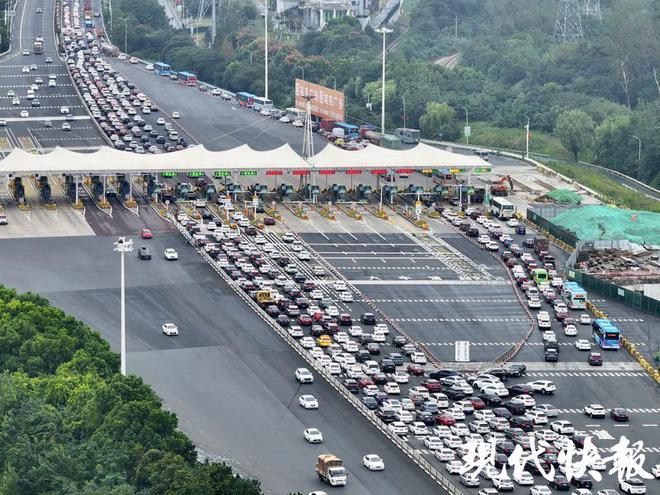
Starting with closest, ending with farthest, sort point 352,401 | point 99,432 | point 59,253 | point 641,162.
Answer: point 99,432 → point 352,401 → point 59,253 → point 641,162

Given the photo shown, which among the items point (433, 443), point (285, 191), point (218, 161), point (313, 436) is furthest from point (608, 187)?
point (313, 436)

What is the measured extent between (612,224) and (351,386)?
4525 centimetres

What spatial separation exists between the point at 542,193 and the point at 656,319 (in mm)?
42820

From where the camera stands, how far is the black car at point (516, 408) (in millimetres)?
114062

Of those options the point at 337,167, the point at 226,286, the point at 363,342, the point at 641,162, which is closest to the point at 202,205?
the point at 337,167

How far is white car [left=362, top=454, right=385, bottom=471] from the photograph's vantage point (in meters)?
101

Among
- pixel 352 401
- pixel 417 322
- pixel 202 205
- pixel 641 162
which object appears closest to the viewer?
pixel 352 401

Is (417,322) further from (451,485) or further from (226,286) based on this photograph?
(451,485)

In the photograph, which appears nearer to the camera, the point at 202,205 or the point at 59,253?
the point at 59,253

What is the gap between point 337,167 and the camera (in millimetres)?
170625

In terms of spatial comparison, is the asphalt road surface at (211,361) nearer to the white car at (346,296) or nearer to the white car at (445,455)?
the white car at (445,455)

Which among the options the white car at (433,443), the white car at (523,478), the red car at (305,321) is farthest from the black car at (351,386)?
the white car at (523,478)

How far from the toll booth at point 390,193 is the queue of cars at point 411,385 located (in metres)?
26.0

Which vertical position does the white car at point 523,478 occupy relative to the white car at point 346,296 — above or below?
above
